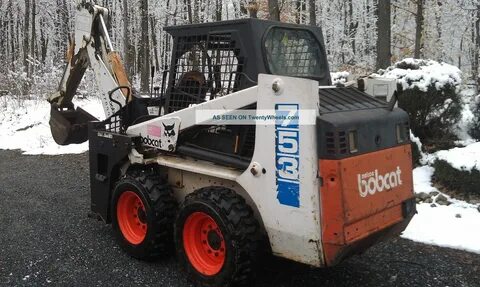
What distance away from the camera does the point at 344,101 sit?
3.93m

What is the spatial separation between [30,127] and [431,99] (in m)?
10.8

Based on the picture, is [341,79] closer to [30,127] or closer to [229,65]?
[229,65]

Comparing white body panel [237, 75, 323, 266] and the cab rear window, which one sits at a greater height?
the cab rear window

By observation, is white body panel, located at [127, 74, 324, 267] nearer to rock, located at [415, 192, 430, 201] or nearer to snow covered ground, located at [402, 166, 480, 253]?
snow covered ground, located at [402, 166, 480, 253]

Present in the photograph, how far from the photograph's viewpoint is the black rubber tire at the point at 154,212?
4.43m

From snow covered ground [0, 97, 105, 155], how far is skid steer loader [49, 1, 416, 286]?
6.61 m

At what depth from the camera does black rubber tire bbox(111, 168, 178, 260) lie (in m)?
4.43

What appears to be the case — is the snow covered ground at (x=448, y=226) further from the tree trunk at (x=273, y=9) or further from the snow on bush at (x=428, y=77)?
the tree trunk at (x=273, y=9)

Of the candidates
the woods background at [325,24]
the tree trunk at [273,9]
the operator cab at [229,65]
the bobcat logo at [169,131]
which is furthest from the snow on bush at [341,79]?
the woods background at [325,24]

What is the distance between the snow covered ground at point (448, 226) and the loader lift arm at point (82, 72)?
368 centimetres

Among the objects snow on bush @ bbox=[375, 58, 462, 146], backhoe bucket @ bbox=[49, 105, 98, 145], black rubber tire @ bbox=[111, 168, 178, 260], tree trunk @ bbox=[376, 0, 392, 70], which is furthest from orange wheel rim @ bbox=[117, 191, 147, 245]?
tree trunk @ bbox=[376, 0, 392, 70]

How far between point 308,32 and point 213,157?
5.36ft

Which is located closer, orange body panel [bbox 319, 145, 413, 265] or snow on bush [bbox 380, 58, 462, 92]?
orange body panel [bbox 319, 145, 413, 265]

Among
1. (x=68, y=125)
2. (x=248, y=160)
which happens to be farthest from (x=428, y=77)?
(x=68, y=125)
